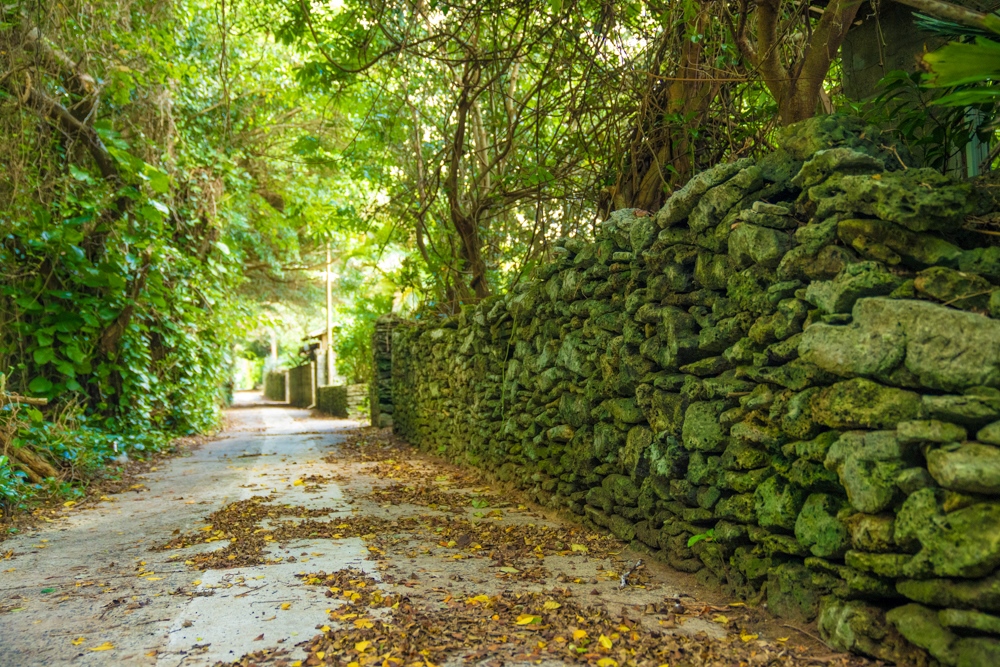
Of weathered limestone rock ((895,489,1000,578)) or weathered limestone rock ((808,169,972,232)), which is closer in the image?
weathered limestone rock ((895,489,1000,578))

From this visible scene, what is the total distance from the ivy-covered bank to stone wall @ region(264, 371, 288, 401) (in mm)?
26060

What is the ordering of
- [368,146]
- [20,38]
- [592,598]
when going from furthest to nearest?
[368,146]
[20,38]
[592,598]

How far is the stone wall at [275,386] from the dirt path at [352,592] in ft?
78.5

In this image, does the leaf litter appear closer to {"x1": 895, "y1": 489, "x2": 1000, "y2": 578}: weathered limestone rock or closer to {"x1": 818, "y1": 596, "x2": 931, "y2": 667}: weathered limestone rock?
{"x1": 818, "y1": 596, "x2": 931, "y2": 667}: weathered limestone rock

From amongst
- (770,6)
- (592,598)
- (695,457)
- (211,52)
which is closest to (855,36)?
(770,6)

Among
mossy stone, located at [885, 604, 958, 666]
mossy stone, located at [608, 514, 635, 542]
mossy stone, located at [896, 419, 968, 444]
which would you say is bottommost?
mossy stone, located at [608, 514, 635, 542]

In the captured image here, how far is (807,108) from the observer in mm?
3771

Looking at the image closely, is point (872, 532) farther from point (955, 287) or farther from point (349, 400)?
point (349, 400)

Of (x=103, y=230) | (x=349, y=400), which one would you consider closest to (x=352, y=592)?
(x=103, y=230)

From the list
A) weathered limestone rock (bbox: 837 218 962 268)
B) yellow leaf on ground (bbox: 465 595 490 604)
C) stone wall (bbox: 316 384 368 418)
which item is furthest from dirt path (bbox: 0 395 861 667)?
stone wall (bbox: 316 384 368 418)

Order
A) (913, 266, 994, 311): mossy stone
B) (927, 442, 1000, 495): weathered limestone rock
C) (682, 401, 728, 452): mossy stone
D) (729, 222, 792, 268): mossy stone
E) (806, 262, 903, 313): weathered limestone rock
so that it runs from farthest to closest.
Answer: (682, 401, 728, 452): mossy stone → (729, 222, 792, 268): mossy stone → (806, 262, 903, 313): weathered limestone rock → (913, 266, 994, 311): mossy stone → (927, 442, 1000, 495): weathered limestone rock

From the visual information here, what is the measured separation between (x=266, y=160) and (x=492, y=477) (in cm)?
994

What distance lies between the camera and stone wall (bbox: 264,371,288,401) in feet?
96.9

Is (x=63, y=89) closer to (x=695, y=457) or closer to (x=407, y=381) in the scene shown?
(x=407, y=381)
